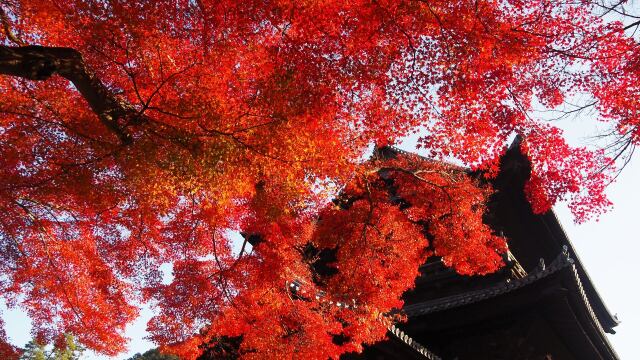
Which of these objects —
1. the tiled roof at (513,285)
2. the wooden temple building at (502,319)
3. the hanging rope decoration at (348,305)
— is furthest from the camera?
the wooden temple building at (502,319)

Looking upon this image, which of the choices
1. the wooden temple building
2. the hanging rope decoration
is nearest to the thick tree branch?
the hanging rope decoration

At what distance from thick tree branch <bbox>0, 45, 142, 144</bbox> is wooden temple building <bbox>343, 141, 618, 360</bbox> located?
711 centimetres

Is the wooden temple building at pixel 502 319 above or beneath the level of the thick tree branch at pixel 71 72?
beneath

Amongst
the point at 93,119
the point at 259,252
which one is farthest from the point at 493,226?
the point at 93,119

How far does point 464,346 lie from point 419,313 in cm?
138

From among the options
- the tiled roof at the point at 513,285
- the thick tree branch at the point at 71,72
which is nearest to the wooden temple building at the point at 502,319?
the tiled roof at the point at 513,285

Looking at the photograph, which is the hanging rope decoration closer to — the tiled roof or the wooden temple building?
the wooden temple building

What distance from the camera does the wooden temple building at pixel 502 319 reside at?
10.1 metres

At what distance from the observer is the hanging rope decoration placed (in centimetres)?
973

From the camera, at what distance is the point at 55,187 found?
12.4 metres

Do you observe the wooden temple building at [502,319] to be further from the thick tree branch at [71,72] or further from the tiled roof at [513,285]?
the thick tree branch at [71,72]

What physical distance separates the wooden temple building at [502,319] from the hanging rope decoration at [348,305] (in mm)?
45

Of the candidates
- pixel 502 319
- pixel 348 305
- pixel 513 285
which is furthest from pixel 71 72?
pixel 502 319

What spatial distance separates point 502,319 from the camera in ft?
36.1
